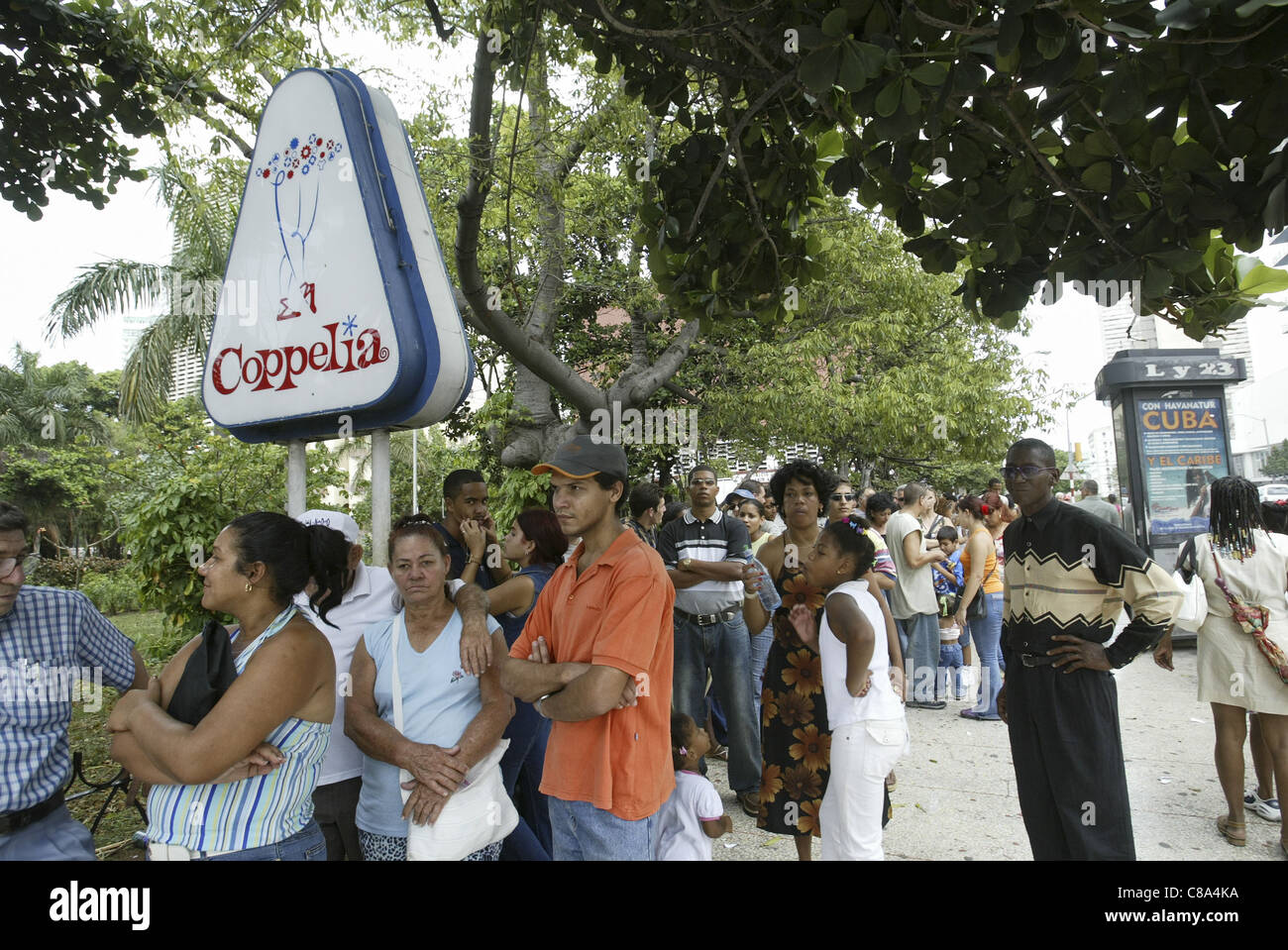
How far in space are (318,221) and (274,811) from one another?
7.28ft

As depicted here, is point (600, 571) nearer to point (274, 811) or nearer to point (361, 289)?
point (274, 811)

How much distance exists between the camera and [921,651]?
22.7 ft

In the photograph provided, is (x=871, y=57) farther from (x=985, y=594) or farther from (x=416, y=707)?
(x=985, y=594)

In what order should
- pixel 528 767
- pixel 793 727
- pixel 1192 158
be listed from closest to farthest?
1. pixel 1192 158
2. pixel 528 767
3. pixel 793 727

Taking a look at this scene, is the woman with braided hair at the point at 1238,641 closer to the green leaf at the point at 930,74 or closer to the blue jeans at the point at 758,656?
the blue jeans at the point at 758,656

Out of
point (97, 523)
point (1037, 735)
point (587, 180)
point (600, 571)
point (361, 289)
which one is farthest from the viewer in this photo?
point (97, 523)

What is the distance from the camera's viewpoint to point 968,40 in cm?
187

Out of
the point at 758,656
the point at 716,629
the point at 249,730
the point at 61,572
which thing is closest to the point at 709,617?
the point at 716,629

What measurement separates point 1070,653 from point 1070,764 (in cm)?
43

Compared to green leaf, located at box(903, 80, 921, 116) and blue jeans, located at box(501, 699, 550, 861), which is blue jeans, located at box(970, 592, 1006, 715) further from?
green leaf, located at box(903, 80, 921, 116)

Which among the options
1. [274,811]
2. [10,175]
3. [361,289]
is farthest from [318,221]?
[274,811]

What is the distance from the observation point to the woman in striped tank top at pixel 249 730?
192 centimetres

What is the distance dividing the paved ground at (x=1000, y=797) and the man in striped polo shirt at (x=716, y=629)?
15.0 inches

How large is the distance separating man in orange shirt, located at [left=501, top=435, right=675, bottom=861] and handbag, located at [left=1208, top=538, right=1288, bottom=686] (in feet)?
11.1
